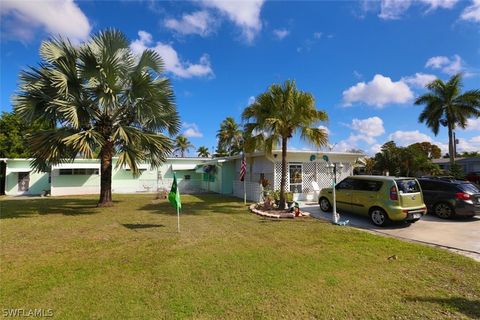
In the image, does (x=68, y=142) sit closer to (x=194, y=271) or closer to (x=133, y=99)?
(x=133, y=99)

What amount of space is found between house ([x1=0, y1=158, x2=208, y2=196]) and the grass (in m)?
15.4

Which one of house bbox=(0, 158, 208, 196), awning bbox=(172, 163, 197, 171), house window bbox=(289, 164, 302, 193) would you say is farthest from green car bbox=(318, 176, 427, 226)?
awning bbox=(172, 163, 197, 171)

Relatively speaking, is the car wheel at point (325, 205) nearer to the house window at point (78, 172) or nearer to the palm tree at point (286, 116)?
the palm tree at point (286, 116)

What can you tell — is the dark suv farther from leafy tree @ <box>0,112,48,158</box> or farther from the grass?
leafy tree @ <box>0,112,48,158</box>

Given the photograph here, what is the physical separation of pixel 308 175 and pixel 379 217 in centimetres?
687

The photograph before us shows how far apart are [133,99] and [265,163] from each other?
307 inches

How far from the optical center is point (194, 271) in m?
4.75

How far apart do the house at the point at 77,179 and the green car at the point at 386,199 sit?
16575mm

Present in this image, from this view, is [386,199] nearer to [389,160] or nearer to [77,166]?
[77,166]

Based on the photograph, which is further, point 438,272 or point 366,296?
point 438,272

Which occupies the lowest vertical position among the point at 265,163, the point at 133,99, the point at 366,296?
the point at 366,296

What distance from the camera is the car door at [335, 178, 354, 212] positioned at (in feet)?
32.2

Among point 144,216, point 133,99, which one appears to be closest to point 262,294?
point 144,216

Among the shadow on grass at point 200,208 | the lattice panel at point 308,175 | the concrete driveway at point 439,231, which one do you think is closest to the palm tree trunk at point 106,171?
the shadow on grass at point 200,208
